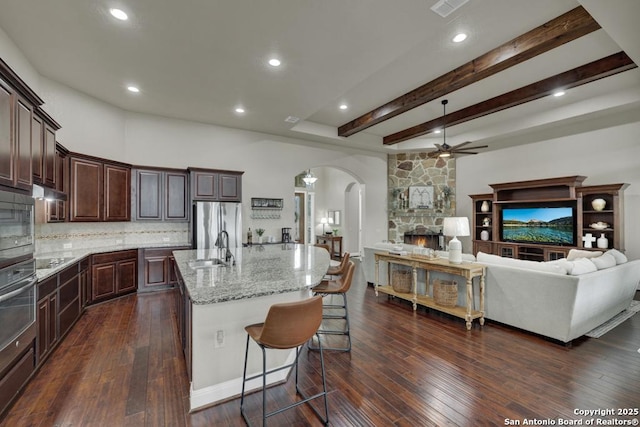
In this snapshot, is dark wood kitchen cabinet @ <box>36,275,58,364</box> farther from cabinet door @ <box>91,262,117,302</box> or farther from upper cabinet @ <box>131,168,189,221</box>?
upper cabinet @ <box>131,168,189,221</box>

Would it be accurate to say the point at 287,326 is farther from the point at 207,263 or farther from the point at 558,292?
the point at 558,292

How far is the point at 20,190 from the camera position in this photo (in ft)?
7.93

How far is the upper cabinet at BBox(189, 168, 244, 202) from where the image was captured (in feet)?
18.4

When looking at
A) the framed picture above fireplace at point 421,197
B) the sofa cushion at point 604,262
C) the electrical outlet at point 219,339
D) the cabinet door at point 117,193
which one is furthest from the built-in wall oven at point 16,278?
the framed picture above fireplace at point 421,197

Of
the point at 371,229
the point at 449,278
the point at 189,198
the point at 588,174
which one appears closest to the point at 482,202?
the point at 588,174

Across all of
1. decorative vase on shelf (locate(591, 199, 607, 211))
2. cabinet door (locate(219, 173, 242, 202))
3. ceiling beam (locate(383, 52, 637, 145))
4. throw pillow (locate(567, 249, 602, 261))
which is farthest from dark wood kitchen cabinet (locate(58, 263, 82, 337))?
decorative vase on shelf (locate(591, 199, 607, 211))

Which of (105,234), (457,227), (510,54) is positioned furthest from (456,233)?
(105,234)

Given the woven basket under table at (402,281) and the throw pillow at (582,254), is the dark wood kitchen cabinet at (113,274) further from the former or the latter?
the throw pillow at (582,254)

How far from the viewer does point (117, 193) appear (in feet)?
16.4

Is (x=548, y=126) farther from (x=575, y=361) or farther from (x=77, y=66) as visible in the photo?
(x=77, y=66)

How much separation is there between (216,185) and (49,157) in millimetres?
2774

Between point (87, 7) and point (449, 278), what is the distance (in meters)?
5.17

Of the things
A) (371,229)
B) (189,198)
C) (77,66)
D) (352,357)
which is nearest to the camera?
(352,357)

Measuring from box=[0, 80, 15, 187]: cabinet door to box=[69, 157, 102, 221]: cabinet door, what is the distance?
2347 mm
